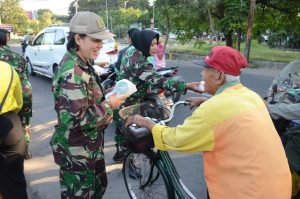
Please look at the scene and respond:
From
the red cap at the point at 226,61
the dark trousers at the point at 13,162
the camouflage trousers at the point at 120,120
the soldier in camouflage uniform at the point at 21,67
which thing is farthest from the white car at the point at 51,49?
the red cap at the point at 226,61

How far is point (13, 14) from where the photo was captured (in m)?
49.4

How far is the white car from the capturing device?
9141 millimetres

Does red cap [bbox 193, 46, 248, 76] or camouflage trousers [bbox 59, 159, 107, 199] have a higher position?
red cap [bbox 193, 46, 248, 76]

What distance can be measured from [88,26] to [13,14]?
173 ft

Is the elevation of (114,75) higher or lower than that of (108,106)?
lower

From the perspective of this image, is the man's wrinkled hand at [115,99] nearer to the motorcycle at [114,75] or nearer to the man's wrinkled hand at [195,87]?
the man's wrinkled hand at [195,87]

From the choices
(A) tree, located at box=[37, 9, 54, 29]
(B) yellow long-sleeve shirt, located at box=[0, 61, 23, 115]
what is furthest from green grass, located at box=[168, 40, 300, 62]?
(A) tree, located at box=[37, 9, 54, 29]

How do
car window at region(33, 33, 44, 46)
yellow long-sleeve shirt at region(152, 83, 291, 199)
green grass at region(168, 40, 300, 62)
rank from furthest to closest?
green grass at region(168, 40, 300, 62)
car window at region(33, 33, 44, 46)
yellow long-sleeve shirt at region(152, 83, 291, 199)

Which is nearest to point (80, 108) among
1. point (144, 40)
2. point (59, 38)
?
point (144, 40)

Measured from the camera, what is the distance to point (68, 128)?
2.33m

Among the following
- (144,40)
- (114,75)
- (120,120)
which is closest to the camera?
(144,40)

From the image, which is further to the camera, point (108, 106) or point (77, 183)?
point (77, 183)

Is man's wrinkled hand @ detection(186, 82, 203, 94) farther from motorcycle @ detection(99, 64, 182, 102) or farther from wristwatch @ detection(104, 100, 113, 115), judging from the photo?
motorcycle @ detection(99, 64, 182, 102)

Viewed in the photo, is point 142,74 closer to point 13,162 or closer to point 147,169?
point 147,169
